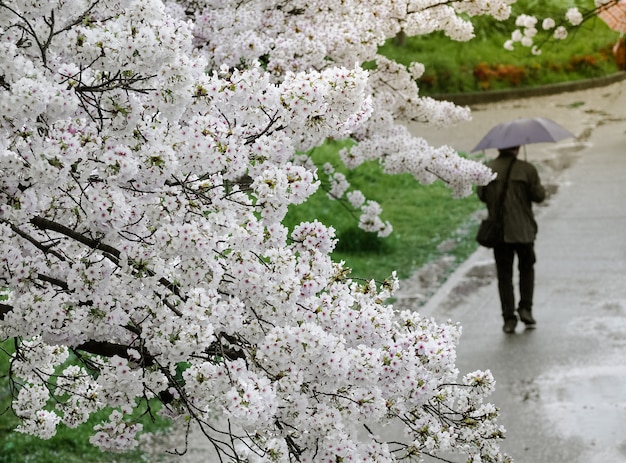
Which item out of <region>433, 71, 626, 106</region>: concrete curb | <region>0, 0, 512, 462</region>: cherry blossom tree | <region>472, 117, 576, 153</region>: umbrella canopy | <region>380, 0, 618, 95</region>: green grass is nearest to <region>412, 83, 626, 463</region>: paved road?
<region>472, 117, 576, 153</region>: umbrella canopy

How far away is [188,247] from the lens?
423cm

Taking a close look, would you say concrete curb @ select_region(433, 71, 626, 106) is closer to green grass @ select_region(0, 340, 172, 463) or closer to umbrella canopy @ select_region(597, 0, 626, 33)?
umbrella canopy @ select_region(597, 0, 626, 33)

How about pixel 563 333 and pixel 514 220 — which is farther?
pixel 514 220

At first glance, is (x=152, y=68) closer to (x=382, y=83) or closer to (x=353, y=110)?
(x=353, y=110)

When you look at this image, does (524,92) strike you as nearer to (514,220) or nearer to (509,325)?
(514,220)

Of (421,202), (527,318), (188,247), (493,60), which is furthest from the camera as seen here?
(493,60)

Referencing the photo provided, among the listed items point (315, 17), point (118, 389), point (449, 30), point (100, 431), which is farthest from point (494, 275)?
point (118, 389)

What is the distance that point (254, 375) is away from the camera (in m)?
4.41

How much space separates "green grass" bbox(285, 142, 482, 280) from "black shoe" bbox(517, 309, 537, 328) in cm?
278

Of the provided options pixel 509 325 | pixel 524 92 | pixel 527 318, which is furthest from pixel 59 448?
pixel 524 92

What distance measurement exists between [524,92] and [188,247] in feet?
96.6

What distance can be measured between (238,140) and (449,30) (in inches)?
262

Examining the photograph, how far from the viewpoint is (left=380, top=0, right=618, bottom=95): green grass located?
32344 millimetres

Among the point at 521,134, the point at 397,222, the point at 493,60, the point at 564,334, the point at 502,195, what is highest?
the point at 493,60
